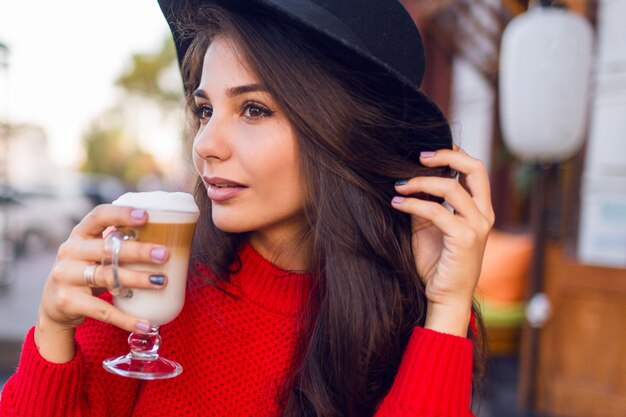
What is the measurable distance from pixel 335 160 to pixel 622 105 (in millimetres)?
3238

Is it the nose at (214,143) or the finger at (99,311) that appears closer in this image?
the finger at (99,311)

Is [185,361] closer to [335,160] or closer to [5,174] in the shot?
[335,160]

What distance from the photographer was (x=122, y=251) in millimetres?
997

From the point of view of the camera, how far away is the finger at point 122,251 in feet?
3.27

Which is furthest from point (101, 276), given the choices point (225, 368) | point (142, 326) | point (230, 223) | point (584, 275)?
point (584, 275)

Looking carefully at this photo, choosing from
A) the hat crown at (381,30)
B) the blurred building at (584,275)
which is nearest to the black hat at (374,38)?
the hat crown at (381,30)

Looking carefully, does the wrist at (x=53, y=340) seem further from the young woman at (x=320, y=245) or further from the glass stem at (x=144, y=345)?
the glass stem at (x=144, y=345)

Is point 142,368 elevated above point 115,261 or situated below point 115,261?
below

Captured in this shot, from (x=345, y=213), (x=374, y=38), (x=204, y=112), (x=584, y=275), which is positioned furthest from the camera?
(x=584, y=275)

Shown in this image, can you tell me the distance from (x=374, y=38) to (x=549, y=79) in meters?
2.66

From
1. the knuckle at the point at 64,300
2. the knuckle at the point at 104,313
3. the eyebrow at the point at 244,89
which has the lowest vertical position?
the knuckle at the point at 104,313

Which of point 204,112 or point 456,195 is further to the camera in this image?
point 204,112

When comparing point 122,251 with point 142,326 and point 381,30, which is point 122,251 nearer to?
point 142,326

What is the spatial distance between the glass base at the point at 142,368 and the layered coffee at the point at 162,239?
94 mm
